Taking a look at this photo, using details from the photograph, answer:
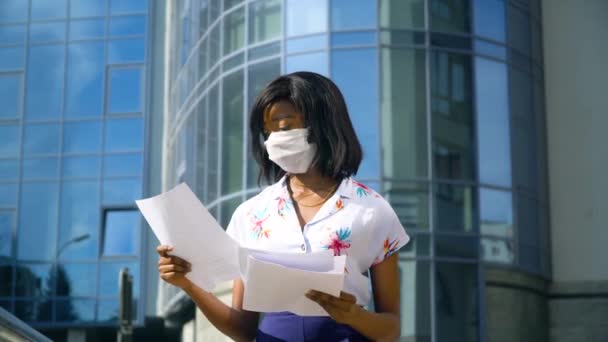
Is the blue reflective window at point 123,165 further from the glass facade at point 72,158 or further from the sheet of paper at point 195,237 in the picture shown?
the sheet of paper at point 195,237

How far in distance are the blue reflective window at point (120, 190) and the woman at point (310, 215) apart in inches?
966

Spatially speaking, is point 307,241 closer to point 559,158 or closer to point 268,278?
point 268,278

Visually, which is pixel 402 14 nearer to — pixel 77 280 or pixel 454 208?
pixel 454 208

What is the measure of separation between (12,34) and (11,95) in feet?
4.96

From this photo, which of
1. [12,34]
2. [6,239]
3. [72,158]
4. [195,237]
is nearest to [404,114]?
[72,158]

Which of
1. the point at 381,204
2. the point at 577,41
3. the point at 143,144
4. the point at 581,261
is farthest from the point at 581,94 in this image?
the point at 381,204

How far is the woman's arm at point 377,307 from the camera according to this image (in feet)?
10.3

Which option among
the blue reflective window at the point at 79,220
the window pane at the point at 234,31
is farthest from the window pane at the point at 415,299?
the blue reflective window at the point at 79,220

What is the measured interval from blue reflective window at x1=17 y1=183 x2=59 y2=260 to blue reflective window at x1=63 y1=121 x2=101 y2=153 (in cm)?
98

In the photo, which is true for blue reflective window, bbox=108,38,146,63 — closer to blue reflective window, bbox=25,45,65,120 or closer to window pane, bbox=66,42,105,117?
window pane, bbox=66,42,105,117

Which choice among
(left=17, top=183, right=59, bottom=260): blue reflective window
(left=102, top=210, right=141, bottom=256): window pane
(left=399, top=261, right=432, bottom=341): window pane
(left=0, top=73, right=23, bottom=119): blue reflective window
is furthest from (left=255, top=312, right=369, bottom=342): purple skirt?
(left=0, top=73, right=23, bottom=119): blue reflective window

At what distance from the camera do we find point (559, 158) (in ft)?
63.7

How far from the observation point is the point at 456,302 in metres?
17.0

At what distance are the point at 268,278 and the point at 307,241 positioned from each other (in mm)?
273
